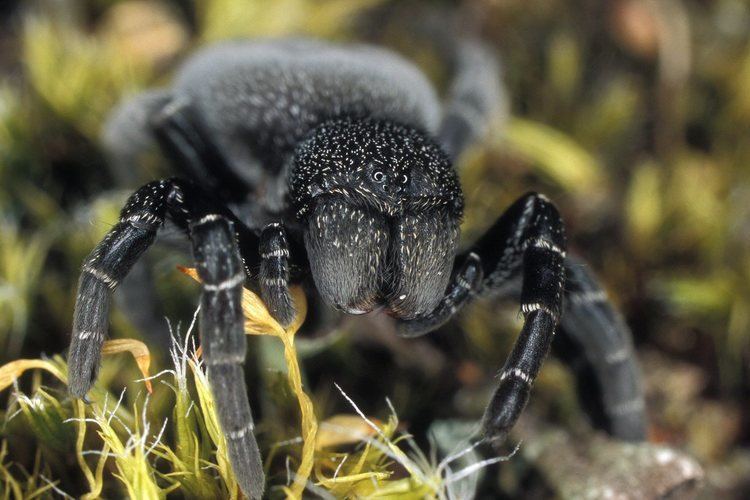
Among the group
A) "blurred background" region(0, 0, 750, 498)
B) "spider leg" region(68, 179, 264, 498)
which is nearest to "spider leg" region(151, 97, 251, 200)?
"blurred background" region(0, 0, 750, 498)

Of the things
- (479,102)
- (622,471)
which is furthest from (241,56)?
(622,471)

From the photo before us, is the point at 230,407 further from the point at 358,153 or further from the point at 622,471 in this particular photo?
the point at 622,471

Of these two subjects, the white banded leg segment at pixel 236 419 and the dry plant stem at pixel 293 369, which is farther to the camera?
the dry plant stem at pixel 293 369

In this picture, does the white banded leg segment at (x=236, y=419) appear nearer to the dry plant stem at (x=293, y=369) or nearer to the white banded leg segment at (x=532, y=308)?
the dry plant stem at (x=293, y=369)

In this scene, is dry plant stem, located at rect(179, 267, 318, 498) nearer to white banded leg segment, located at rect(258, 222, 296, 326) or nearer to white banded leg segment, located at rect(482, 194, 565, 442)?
white banded leg segment, located at rect(258, 222, 296, 326)

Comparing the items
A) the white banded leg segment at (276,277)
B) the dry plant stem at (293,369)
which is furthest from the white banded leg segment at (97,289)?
the white banded leg segment at (276,277)

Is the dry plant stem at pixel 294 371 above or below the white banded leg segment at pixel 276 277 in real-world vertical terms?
below

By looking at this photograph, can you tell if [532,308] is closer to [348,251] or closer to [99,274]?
[348,251]

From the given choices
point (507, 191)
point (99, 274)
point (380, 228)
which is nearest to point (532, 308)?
point (380, 228)
